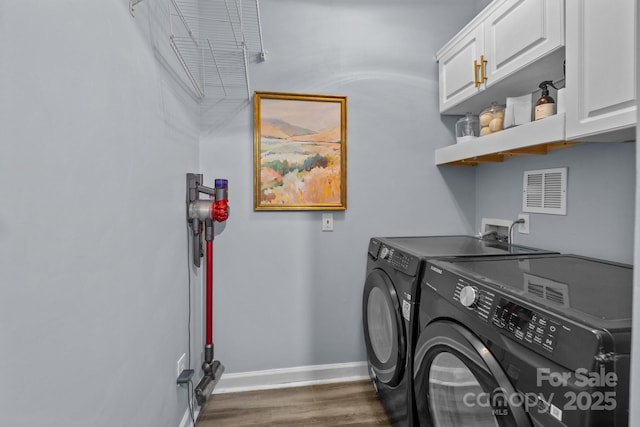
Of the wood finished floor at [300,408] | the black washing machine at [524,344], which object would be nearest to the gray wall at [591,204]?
the black washing machine at [524,344]

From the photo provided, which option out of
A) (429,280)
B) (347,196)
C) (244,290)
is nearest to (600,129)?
(429,280)

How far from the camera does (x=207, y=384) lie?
5.34 ft

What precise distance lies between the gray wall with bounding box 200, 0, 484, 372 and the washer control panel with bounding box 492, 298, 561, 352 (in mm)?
1250

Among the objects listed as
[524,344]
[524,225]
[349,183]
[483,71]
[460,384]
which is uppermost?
[483,71]

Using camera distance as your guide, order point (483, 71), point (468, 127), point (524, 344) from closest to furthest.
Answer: point (524, 344) → point (483, 71) → point (468, 127)

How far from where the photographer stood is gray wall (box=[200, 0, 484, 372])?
75.4 inches

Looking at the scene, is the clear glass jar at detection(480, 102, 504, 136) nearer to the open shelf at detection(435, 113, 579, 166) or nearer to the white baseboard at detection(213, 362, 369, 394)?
the open shelf at detection(435, 113, 579, 166)

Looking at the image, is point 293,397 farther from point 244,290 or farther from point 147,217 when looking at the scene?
point 147,217

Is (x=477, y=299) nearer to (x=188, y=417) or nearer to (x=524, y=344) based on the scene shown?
(x=524, y=344)

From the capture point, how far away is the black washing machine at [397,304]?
1.31m

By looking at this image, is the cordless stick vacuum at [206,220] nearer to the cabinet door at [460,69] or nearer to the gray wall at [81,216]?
the gray wall at [81,216]

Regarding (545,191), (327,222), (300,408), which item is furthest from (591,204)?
(300,408)

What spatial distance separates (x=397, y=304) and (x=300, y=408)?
899 millimetres

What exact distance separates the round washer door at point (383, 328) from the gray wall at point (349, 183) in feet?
0.78
